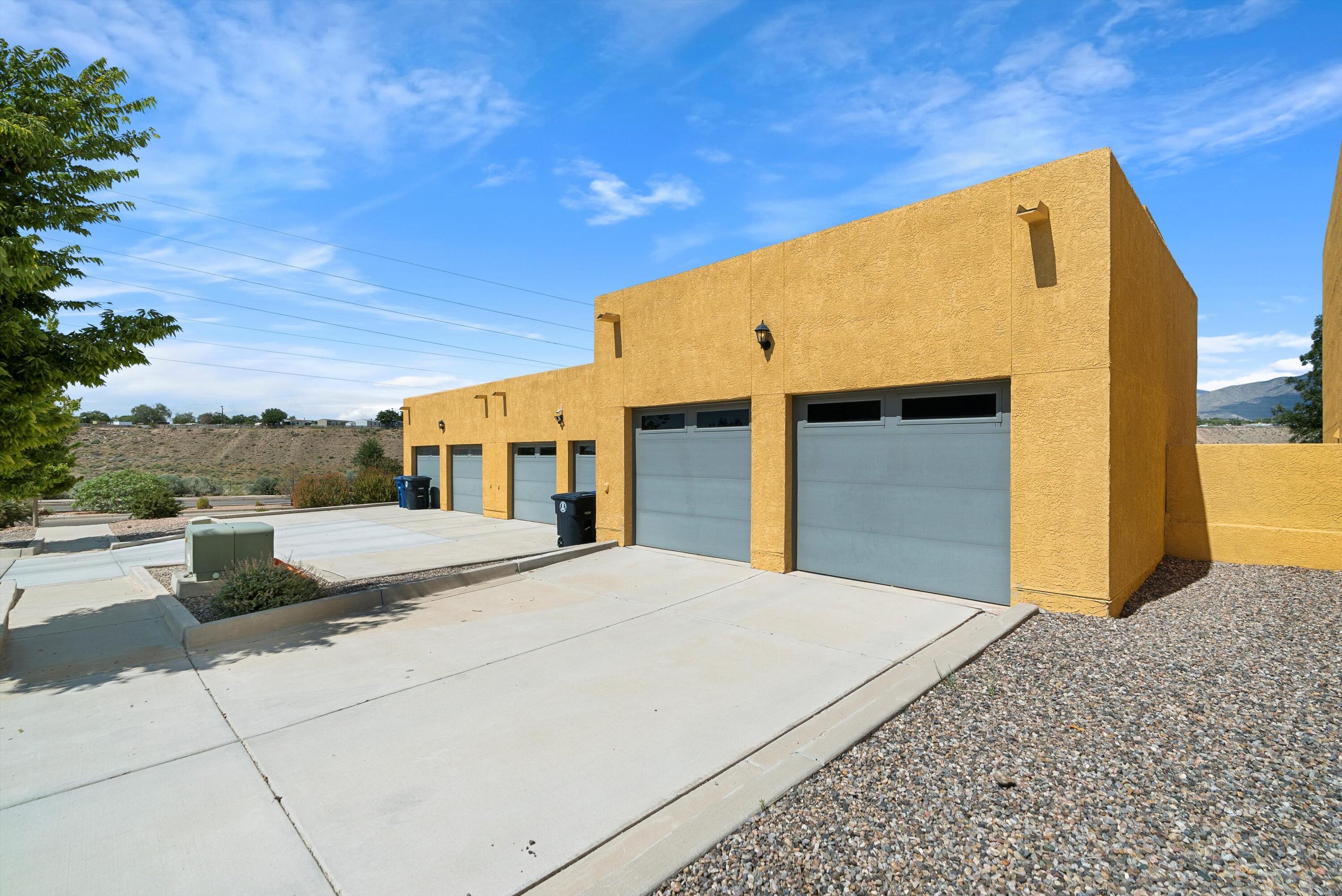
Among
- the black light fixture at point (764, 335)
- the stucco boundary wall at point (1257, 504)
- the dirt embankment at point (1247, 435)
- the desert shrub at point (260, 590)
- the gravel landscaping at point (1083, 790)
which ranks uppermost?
the black light fixture at point (764, 335)

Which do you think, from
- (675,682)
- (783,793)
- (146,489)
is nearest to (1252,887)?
(783,793)

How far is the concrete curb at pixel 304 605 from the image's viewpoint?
6.39m

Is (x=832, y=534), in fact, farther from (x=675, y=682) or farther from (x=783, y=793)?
(x=783, y=793)

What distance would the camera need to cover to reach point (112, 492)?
1995 centimetres

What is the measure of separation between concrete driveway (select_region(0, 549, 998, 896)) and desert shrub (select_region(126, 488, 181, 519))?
1316cm

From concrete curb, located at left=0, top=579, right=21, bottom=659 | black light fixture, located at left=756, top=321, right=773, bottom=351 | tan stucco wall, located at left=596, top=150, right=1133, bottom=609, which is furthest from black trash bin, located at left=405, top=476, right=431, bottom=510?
black light fixture, located at left=756, top=321, right=773, bottom=351

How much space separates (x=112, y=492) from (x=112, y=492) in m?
0.03

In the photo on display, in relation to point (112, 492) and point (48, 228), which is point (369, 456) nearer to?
point (112, 492)

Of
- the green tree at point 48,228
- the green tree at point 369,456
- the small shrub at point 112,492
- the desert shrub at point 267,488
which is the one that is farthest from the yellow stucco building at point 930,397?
the desert shrub at point 267,488

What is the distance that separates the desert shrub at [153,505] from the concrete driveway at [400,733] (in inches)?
518

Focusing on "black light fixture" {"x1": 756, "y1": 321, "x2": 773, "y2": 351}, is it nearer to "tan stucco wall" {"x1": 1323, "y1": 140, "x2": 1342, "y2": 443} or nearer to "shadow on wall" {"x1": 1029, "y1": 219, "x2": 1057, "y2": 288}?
"shadow on wall" {"x1": 1029, "y1": 219, "x2": 1057, "y2": 288}

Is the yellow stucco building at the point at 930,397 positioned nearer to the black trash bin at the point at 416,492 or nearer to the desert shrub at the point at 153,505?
the black trash bin at the point at 416,492

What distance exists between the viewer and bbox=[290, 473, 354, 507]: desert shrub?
2203 cm

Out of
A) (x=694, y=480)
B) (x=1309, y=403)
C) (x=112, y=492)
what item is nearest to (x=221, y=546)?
(x=694, y=480)
